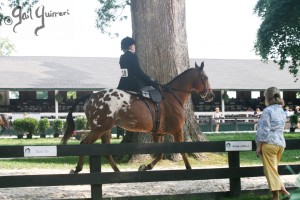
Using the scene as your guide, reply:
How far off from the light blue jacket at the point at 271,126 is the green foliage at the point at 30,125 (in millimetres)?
23435

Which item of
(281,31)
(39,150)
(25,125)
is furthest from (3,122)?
(39,150)

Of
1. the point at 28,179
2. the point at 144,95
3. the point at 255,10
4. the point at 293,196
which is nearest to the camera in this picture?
the point at 293,196

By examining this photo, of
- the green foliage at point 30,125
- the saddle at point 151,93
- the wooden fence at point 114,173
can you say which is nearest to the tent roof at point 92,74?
the green foliage at point 30,125

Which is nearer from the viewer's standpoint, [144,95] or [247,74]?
[144,95]

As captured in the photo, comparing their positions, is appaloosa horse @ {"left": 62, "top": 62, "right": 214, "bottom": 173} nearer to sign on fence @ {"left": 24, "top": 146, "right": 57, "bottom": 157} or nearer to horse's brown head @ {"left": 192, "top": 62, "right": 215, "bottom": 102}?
horse's brown head @ {"left": 192, "top": 62, "right": 215, "bottom": 102}

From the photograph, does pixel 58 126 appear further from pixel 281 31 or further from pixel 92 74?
pixel 281 31

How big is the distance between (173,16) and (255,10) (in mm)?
29465

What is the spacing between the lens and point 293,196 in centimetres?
229

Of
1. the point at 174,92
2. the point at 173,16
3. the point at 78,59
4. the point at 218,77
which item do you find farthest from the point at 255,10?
the point at 174,92

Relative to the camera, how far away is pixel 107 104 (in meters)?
9.08

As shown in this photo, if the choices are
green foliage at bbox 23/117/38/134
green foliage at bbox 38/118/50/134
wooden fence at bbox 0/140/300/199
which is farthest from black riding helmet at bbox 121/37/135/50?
green foliage at bbox 38/118/50/134

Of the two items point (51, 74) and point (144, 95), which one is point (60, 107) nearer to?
point (51, 74)

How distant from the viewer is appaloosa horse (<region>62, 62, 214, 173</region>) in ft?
29.7

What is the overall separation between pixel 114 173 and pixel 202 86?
9.39 ft
